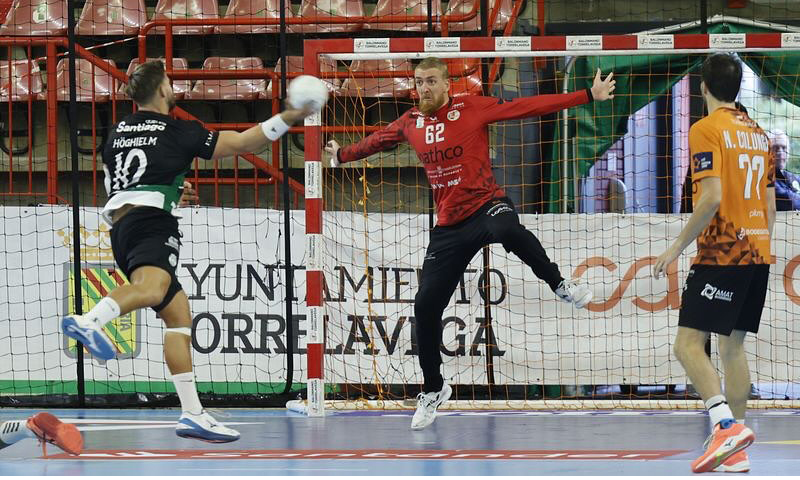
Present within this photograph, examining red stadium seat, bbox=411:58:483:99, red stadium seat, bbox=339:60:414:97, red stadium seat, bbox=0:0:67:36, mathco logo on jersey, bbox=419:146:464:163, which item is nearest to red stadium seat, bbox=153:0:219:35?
red stadium seat, bbox=0:0:67:36

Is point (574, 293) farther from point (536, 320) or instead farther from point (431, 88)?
point (536, 320)

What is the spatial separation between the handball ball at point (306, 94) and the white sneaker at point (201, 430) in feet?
5.92

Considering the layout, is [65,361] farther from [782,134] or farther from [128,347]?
[782,134]

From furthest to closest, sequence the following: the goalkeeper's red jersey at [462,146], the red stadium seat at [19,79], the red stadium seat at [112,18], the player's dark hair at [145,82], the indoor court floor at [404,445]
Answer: the red stadium seat at [112,18]
the red stadium seat at [19,79]
the goalkeeper's red jersey at [462,146]
the player's dark hair at [145,82]
the indoor court floor at [404,445]

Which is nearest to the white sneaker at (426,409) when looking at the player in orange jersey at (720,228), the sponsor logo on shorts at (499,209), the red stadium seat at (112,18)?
the sponsor logo on shorts at (499,209)

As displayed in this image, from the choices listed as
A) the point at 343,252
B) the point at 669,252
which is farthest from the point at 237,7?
the point at 669,252

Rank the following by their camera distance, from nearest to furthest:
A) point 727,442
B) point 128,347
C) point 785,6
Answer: point 727,442, point 128,347, point 785,6

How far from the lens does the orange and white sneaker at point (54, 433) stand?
5793 millimetres

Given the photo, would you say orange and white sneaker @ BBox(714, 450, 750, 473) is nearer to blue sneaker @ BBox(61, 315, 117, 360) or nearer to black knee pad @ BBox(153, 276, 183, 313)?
black knee pad @ BBox(153, 276, 183, 313)

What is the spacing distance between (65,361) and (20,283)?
2.63 ft

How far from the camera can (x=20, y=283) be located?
9.43 metres

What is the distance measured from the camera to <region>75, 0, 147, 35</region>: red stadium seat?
42.2 feet

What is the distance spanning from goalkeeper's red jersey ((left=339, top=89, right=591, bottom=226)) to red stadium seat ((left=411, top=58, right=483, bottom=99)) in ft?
7.97

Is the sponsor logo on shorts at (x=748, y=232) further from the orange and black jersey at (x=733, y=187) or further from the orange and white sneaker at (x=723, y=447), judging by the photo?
the orange and white sneaker at (x=723, y=447)
